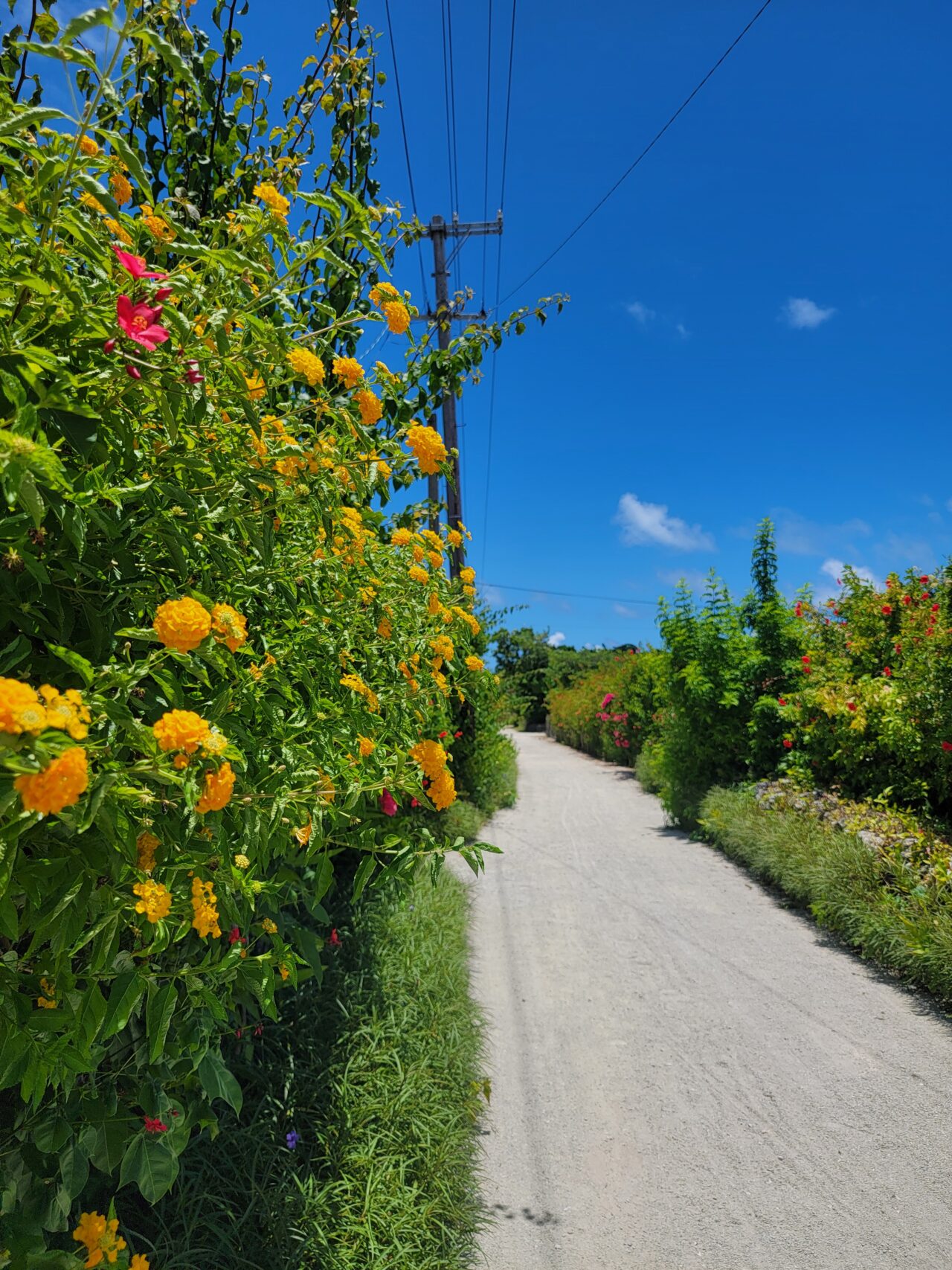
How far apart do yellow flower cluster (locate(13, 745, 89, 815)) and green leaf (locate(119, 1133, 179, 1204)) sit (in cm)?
101

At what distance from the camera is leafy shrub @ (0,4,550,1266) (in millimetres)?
1062

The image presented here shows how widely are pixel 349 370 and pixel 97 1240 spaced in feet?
6.04

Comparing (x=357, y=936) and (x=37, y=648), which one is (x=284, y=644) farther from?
(x=357, y=936)

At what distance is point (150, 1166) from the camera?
57.9 inches

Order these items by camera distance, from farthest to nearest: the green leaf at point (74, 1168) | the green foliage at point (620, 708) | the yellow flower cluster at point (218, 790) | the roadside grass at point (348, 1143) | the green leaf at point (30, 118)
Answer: the green foliage at point (620, 708)
the roadside grass at point (348, 1143)
the green leaf at point (74, 1168)
the yellow flower cluster at point (218, 790)
the green leaf at point (30, 118)

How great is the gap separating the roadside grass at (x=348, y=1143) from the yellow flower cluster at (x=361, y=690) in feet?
3.92

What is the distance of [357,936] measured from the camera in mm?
4176

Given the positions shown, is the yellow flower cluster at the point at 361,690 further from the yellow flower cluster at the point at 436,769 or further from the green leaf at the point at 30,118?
the green leaf at the point at 30,118

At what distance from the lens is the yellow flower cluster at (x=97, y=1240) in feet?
4.80

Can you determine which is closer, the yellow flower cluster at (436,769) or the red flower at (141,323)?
the red flower at (141,323)

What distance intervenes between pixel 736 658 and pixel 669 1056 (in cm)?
643

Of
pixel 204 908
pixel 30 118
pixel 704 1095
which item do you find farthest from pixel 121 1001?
pixel 704 1095

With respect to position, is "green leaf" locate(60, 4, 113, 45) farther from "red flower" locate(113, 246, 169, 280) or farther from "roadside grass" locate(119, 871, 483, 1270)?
"roadside grass" locate(119, 871, 483, 1270)

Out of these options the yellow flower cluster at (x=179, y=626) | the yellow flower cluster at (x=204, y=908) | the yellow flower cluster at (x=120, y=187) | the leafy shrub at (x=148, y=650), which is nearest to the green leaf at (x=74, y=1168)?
the leafy shrub at (x=148, y=650)
